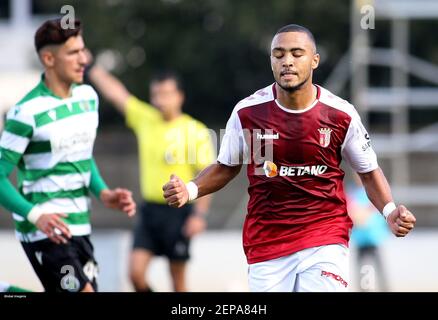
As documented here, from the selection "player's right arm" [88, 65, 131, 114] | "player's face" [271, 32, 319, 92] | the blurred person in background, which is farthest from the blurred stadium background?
"player's face" [271, 32, 319, 92]

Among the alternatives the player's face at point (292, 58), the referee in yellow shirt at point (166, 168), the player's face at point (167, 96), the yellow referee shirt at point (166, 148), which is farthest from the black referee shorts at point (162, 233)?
the player's face at point (292, 58)

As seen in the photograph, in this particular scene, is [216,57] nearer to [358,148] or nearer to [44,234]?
[44,234]

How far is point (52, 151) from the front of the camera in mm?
7148

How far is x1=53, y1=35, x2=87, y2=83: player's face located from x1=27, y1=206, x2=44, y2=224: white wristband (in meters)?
0.83

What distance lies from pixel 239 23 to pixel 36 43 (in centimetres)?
1478

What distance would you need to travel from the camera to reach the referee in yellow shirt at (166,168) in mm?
10367

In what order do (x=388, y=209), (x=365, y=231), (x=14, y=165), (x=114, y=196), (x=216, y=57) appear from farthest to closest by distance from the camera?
(x=216, y=57)
(x=365, y=231)
(x=114, y=196)
(x=14, y=165)
(x=388, y=209)

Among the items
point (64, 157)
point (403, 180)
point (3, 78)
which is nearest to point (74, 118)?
point (64, 157)

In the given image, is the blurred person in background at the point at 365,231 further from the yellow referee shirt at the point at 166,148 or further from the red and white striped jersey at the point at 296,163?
the red and white striped jersey at the point at 296,163

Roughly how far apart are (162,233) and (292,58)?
448cm

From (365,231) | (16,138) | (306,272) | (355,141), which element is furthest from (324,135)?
(365,231)

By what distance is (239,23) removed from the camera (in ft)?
72.3

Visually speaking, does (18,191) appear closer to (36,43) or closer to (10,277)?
(36,43)

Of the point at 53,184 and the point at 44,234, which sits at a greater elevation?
the point at 53,184
